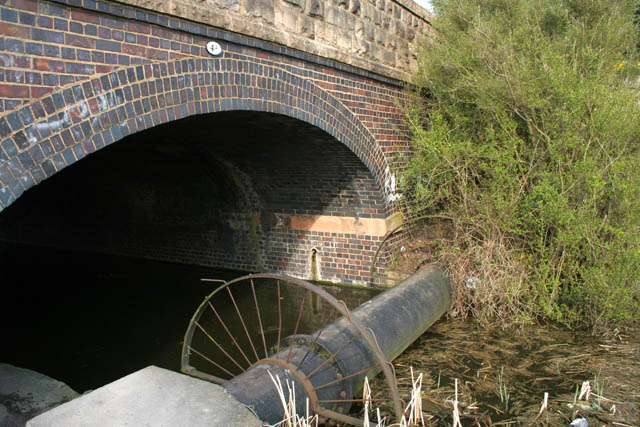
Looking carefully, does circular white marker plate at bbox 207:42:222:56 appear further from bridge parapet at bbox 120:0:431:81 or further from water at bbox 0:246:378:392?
water at bbox 0:246:378:392

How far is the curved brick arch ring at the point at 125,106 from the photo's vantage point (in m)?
3.16

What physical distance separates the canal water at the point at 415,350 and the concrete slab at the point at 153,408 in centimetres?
276

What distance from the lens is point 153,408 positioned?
5.56 ft

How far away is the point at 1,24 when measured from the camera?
10.0ft

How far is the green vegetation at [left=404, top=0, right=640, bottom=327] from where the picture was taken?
557cm

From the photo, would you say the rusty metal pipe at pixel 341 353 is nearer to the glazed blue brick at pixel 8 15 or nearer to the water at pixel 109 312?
the water at pixel 109 312

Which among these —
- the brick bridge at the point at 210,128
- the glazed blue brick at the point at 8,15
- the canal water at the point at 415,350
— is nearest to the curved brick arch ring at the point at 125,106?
the brick bridge at the point at 210,128

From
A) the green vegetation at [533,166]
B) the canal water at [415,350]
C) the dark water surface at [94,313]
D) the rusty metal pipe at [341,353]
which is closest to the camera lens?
the rusty metal pipe at [341,353]

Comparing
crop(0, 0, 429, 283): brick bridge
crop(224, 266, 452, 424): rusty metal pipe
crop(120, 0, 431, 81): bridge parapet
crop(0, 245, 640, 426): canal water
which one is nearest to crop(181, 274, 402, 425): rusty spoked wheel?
crop(224, 266, 452, 424): rusty metal pipe

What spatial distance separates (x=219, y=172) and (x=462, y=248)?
4476 millimetres

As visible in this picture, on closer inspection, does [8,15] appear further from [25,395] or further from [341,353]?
[341,353]

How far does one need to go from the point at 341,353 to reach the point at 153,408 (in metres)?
2.32

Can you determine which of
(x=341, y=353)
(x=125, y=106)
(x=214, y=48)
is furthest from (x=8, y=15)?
(x=341, y=353)

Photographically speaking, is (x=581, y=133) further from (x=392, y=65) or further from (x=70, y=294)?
(x=70, y=294)
